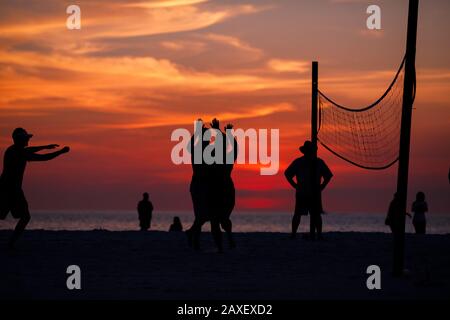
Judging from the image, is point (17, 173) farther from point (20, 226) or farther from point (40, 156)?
point (20, 226)

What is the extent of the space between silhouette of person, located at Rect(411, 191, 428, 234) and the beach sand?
12.0ft

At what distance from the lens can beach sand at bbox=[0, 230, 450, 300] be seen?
1049cm

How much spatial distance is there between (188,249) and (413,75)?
5639 millimetres

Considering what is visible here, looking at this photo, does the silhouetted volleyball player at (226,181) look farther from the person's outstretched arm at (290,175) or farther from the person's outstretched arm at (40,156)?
the person's outstretched arm at (290,175)

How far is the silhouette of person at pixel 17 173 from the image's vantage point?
1483cm

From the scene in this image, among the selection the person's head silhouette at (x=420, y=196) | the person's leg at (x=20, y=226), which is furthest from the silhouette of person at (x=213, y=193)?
the person's head silhouette at (x=420, y=196)

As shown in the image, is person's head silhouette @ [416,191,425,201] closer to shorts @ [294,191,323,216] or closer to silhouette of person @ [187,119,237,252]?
shorts @ [294,191,323,216]

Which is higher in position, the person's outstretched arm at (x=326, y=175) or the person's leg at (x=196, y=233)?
the person's outstretched arm at (x=326, y=175)

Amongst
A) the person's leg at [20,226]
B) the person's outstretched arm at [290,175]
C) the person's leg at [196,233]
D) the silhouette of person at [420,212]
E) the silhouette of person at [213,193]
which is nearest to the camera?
the person's leg at [20,226]

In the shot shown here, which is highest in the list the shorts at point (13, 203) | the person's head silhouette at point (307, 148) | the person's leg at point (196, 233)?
the person's head silhouette at point (307, 148)

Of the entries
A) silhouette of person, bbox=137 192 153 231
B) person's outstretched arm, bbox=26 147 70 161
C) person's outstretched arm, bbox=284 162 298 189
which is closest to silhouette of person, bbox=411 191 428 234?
person's outstretched arm, bbox=284 162 298 189

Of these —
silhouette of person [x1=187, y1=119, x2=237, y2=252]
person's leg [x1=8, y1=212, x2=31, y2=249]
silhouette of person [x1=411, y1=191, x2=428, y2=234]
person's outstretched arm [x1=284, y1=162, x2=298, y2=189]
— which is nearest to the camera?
person's leg [x1=8, y1=212, x2=31, y2=249]

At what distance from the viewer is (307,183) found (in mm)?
18172
